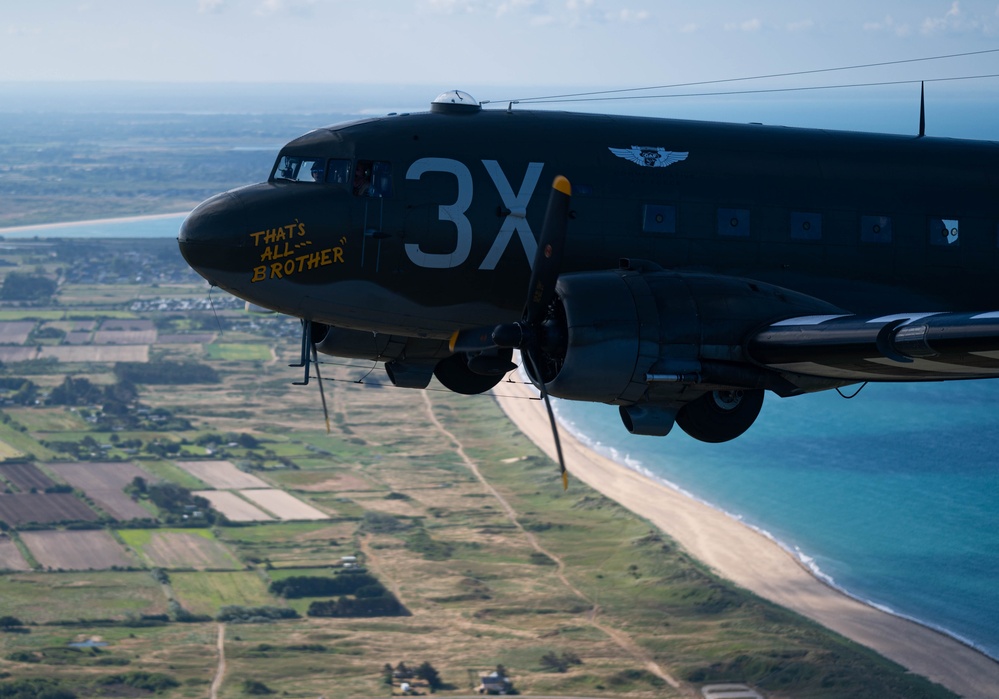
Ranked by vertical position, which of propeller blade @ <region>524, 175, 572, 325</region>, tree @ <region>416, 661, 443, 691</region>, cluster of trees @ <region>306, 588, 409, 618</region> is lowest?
cluster of trees @ <region>306, 588, 409, 618</region>

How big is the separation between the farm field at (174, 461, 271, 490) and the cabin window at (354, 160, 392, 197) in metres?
116

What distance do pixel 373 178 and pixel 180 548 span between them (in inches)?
4019

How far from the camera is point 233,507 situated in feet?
436

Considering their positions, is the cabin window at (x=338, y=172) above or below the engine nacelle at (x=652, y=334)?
above

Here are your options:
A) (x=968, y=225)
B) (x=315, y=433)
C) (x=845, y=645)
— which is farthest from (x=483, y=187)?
(x=315, y=433)

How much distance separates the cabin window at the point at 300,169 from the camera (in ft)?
90.6

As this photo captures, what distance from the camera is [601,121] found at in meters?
28.6

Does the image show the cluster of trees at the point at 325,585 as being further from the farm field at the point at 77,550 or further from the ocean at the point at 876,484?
the ocean at the point at 876,484

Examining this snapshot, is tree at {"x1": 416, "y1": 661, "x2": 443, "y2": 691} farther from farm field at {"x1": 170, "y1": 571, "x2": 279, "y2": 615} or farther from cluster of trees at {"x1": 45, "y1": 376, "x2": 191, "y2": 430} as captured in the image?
cluster of trees at {"x1": 45, "y1": 376, "x2": 191, "y2": 430}

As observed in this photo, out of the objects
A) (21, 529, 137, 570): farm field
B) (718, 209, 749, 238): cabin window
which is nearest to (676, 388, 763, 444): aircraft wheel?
(718, 209, 749, 238): cabin window

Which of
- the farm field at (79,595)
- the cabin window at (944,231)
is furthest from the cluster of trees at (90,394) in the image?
the cabin window at (944,231)

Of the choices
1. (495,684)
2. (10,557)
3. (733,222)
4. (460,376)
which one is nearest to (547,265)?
(733,222)

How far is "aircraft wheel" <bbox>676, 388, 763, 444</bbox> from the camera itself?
26094mm

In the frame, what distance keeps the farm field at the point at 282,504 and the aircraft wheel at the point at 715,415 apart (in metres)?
104
